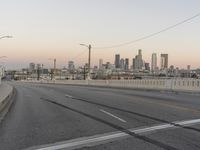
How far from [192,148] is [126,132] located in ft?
8.71

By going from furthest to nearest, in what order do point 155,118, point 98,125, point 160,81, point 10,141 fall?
point 160,81, point 155,118, point 98,125, point 10,141

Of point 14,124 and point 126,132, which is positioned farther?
point 14,124

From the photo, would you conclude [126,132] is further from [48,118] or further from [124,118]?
[48,118]

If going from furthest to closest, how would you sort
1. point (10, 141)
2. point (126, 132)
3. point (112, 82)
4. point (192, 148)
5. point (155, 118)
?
point (112, 82) → point (155, 118) → point (126, 132) → point (10, 141) → point (192, 148)

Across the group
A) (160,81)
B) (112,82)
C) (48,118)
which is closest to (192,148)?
(48,118)

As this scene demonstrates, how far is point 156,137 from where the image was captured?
10.3 metres

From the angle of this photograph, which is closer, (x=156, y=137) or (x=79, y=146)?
(x=79, y=146)

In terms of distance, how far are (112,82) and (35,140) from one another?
60123 mm

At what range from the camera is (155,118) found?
47.7 feet

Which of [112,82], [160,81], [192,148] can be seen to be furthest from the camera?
[112,82]

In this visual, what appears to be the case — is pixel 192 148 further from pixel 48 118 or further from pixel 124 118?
pixel 48 118

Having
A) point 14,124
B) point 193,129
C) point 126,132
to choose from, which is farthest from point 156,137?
point 14,124

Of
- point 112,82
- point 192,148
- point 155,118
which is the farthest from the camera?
point 112,82

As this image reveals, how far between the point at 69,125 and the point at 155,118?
11.2 feet
